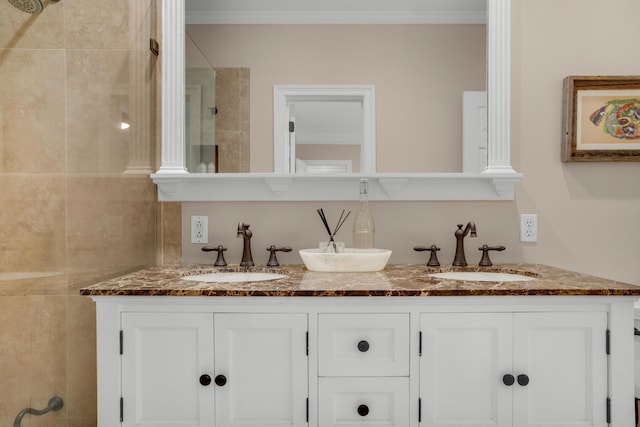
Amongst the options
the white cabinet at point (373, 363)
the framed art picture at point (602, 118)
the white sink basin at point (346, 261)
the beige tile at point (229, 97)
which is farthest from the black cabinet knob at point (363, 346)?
the framed art picture at point (602, 118)

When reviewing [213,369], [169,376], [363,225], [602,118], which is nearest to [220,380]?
[213,369]

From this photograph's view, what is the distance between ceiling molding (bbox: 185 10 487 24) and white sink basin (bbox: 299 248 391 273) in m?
0.96

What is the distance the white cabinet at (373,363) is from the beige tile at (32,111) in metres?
0.48

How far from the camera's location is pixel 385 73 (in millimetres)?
1805

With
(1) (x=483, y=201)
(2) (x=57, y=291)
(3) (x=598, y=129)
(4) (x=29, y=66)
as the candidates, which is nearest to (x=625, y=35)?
(3) (x=598, y=129)

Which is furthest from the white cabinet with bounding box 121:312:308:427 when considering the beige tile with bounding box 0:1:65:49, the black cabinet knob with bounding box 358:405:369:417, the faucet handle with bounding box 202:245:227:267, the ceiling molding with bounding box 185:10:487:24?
the ceiling molding with bounding box 185:10:487:24

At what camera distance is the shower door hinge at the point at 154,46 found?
1.81 metres

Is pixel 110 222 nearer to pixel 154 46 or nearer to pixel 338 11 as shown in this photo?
pixel 154 46

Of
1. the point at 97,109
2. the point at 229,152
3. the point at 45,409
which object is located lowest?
the point at 45,409

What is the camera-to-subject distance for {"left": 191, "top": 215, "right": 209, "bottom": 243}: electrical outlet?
1877 mm

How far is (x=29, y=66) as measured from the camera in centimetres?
130

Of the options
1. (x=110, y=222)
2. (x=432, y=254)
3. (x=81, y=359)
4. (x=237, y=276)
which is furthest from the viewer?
(x=432, y=254)

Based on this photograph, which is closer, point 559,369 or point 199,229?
point 559,369

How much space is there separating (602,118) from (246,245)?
5.12ft
